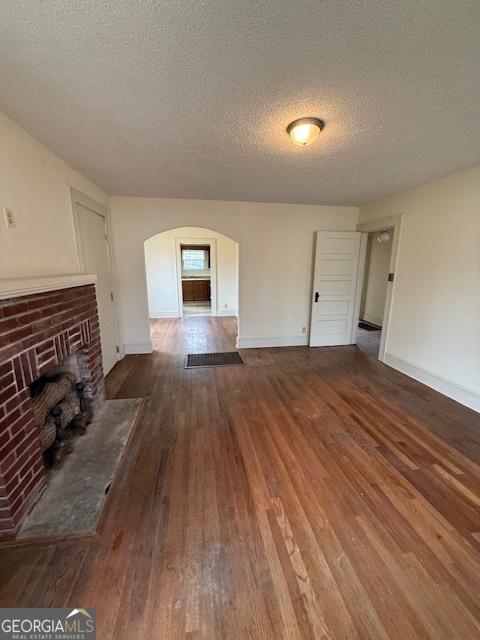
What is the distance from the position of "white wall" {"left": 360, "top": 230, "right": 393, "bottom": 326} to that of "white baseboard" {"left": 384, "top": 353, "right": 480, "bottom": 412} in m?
2.57

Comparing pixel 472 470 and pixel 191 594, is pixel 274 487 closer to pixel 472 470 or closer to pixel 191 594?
pixel 191 594

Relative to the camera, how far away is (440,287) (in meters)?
2.98

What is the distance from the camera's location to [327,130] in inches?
74.0

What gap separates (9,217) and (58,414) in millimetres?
1462

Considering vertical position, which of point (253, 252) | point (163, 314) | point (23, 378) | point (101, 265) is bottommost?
point (163, 314)

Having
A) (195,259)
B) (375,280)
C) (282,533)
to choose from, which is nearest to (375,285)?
(375,280)

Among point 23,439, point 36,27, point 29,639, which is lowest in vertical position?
point 29,639

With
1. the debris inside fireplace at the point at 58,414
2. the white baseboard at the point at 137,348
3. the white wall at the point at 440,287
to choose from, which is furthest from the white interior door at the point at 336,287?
the debris inside fireplace at the point at 58,414

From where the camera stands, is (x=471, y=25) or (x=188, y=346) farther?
(x=188, y=346)

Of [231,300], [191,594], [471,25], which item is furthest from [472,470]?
[231,300]

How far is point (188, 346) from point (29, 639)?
3633mm

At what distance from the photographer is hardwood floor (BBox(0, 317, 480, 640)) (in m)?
1.08

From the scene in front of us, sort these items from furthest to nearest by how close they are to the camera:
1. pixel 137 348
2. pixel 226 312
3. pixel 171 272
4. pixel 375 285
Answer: pixel 226 312 < pixel 171 272 < pixel 375 285 < pixel 137 348

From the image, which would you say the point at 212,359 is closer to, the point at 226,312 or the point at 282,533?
the point at 282,533
